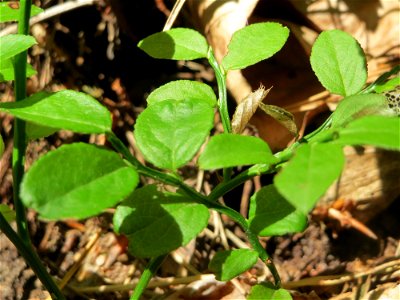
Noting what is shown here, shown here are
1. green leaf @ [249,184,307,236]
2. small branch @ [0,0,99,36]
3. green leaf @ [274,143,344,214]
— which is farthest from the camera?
small branch @ [0,0,99,36]

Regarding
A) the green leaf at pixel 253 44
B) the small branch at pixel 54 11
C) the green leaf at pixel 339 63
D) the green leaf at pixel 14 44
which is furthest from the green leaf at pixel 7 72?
the small branch at pixel 54 11

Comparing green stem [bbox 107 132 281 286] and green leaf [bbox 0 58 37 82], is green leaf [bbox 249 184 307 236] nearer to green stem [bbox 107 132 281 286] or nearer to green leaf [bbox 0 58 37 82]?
green stem [bbox 107 132 281 286]

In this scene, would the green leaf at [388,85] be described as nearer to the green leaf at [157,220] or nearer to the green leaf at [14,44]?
the green leaf at [157,220]

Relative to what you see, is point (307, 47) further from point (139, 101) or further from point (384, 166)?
point (139, 101)

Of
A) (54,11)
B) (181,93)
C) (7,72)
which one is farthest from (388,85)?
(54,11)

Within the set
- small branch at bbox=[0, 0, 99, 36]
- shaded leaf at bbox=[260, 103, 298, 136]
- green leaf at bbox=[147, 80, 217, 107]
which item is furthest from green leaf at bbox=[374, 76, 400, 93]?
small branch at bbox=[0, 0, 99, 36]

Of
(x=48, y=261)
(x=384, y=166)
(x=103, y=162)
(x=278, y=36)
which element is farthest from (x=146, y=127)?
(x=384, y=166)
